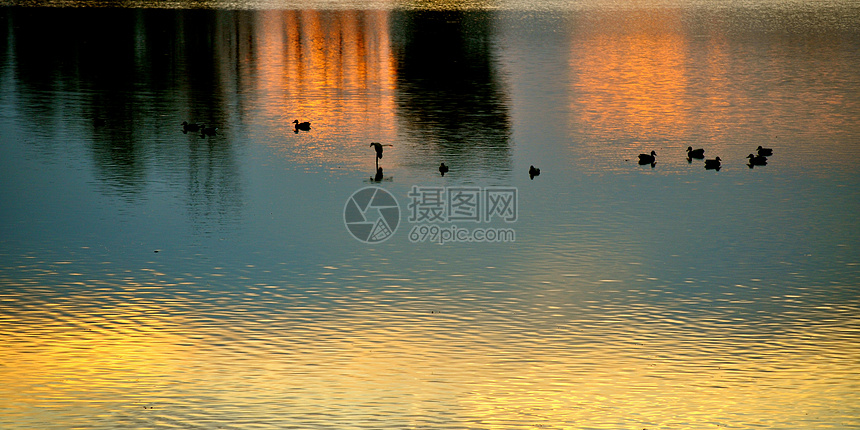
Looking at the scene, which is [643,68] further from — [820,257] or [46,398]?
[46,398]

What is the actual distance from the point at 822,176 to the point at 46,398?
1795cm

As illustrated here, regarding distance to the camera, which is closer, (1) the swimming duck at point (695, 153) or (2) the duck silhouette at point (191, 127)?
(1) the swimming duck at point (695, 153)

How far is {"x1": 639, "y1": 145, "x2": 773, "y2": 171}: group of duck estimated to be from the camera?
25.7 meters

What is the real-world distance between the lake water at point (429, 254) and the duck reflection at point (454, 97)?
0.62 ft

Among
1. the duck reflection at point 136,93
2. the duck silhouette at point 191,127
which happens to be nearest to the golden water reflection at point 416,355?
the duck reflection at point 136,93

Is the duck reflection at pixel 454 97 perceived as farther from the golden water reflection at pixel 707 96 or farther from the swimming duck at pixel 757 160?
the swimming duck at pixel 757 160

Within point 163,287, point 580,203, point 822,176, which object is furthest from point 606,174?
point 163,287

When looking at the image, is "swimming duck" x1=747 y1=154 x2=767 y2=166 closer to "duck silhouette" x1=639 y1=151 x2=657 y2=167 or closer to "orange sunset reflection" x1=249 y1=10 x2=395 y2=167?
"duck silhouette" x1=639 y1=151 x2=657 y2=167

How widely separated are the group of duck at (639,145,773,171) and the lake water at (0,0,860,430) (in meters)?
0.39

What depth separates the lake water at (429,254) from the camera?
42.0 feet

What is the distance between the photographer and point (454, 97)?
37.8m

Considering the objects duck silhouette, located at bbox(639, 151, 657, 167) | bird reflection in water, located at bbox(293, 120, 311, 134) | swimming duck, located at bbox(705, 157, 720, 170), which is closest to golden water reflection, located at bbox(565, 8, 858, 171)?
duck silhouette, located at bbox(639, 151, 657, 167)

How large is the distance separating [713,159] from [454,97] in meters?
13.0

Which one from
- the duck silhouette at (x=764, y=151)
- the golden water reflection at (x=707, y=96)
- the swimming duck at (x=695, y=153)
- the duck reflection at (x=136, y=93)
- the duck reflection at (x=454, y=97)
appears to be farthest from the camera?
the golden water reflection at (x=707, y=96)
